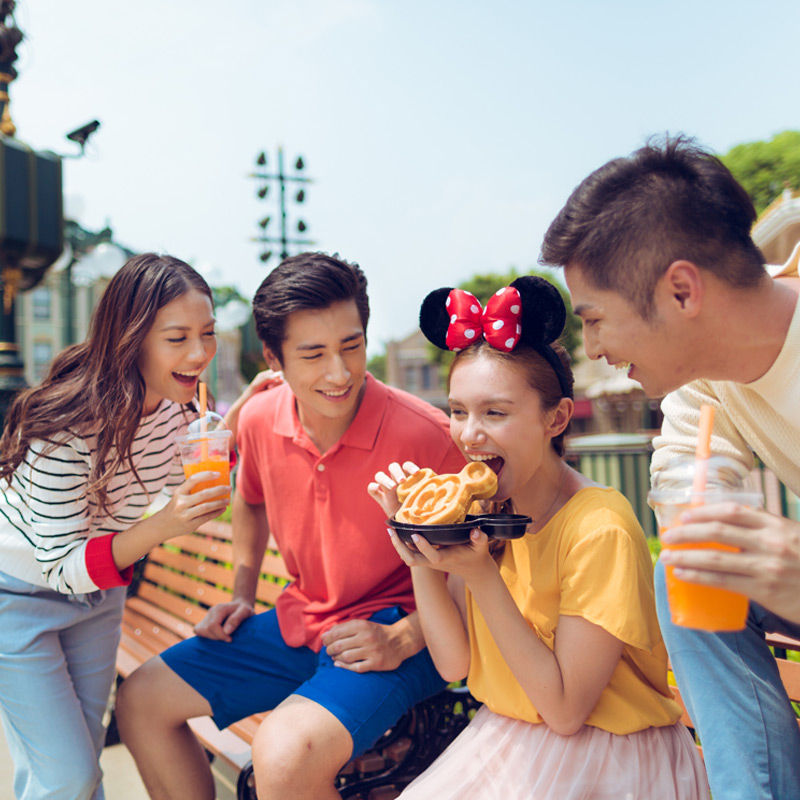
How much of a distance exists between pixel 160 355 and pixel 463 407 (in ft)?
4.25

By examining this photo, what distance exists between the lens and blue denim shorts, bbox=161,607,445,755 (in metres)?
2.60

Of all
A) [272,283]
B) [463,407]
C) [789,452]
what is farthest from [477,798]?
[272,283]

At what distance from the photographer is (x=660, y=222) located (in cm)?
180

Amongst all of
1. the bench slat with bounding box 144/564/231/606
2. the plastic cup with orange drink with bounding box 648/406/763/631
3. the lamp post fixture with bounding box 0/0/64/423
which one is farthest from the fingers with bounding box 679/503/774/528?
the lamp post fixture with bounding box 0/0/64/423

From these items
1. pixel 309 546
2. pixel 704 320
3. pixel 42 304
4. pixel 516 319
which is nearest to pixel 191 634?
pixel 309 546

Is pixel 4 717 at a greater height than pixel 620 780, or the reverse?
pixel 620 780

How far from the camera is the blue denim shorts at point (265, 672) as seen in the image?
2.60 m

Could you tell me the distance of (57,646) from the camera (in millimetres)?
2957

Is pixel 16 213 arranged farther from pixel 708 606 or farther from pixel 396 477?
pixel 708 606

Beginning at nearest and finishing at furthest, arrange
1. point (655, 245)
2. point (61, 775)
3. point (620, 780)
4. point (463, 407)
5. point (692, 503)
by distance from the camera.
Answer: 1. point (692, 503)
2. point (655, 245)
3. point (620, 780)
4. point (463, 407)
5. point (61, 775)

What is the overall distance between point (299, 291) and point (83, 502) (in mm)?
1177

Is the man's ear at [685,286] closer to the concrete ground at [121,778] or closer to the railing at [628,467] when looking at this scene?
the concrete ground at [121,778]

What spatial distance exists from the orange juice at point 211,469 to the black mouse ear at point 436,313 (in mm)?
881

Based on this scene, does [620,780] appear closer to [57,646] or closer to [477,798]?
[477,798]
